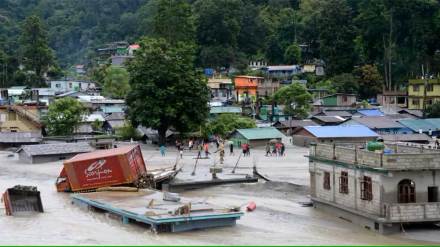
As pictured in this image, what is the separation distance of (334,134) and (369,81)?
2894 cm

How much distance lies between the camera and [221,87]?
273 feet

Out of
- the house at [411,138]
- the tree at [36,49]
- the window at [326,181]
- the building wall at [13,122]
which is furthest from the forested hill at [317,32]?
the window at [326,181]

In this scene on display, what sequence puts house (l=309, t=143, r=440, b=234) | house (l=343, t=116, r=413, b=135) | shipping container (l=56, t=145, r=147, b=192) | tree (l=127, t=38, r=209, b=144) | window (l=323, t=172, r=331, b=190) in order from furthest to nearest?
house (l=343, t=116, r=413, b=135) → tree (l=127, t=38, r=209, b=144) → shipping container (l=56, t=145, r=147, b=192) → window (l=323, t=172, r=331, b=190) → house (l=309, t=143, r=440, b=234)

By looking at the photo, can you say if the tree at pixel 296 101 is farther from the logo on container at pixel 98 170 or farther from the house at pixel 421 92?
the logo on container at pixel 98 170

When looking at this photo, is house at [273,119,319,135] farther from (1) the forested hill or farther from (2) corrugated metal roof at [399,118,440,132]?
(1) the forested hill

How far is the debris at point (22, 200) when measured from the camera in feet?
92.4

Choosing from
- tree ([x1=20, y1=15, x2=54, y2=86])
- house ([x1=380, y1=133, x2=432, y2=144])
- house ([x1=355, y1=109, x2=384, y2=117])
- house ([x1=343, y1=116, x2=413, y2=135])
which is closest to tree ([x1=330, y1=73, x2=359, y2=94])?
house ([x1=355, y1=109, x2=384, y2=117])

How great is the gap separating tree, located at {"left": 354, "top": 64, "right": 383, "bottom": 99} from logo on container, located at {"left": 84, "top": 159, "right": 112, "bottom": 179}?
50020 mm

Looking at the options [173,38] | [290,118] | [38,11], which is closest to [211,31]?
[173,38]

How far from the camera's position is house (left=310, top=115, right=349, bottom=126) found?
2363 inches

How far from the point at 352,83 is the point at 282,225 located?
175 feet

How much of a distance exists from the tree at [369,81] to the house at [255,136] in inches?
1085

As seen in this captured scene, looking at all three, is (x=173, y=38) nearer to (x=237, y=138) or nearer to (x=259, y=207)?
(x=237, y=138)

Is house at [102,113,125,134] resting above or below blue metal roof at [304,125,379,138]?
above
